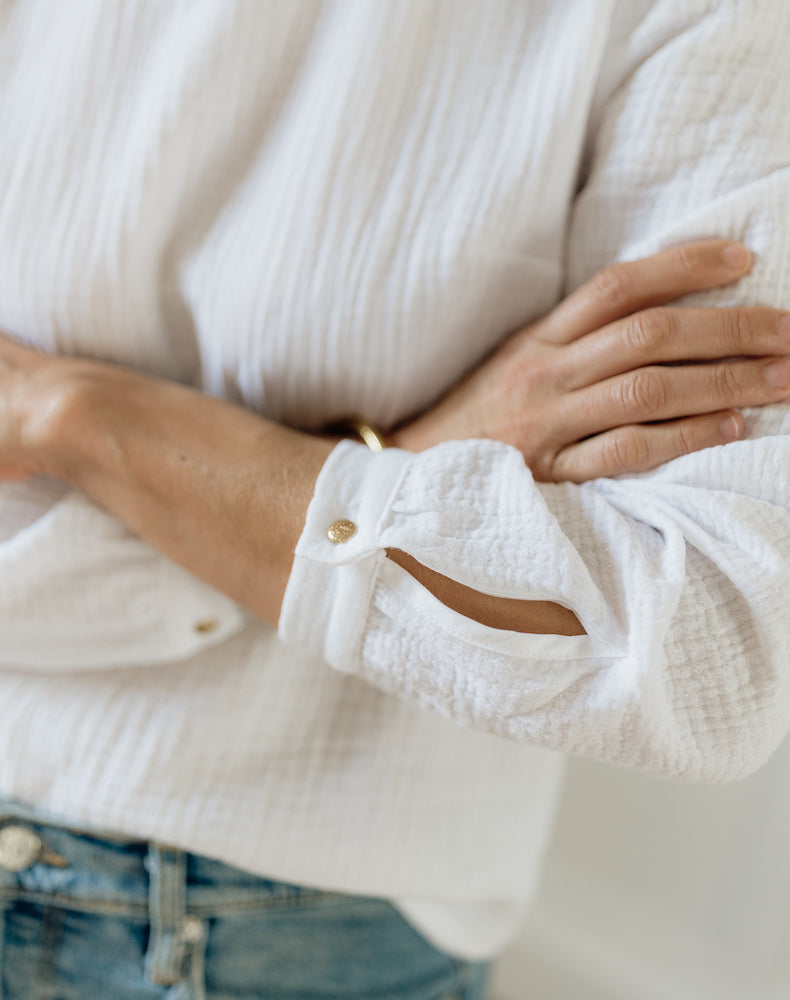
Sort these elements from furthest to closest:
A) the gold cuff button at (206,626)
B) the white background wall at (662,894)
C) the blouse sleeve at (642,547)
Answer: the white background wall at (662,894) < the gold cuff button at (206,626) < the blouse sleeve at (642,547)

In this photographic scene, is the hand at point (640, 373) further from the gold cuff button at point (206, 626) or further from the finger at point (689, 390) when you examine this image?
the gold cuff button at point (206, 626)

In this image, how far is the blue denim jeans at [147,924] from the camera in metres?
0.58

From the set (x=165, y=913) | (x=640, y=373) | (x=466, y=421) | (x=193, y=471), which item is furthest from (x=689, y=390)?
(x=165, y=913)

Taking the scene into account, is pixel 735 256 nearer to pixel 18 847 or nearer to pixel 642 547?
pixel 642 547

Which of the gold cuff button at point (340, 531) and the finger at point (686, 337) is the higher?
the finger at point (686, 337)

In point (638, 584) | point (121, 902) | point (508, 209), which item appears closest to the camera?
point (638, 584)

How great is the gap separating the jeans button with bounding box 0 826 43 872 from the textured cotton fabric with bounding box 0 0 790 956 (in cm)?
5

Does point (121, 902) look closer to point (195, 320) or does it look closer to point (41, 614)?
point (41, 614)

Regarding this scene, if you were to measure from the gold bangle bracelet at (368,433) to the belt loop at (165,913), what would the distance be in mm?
324

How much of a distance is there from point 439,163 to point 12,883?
1.95ft

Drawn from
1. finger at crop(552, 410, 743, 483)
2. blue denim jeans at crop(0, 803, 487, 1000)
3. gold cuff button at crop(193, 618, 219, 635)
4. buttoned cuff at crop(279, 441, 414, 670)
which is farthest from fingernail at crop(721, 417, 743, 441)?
blue denim jeans at crop(0, 803, 487, 1000)

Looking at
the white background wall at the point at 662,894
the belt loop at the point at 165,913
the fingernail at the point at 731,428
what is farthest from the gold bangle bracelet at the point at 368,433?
the white background wall at the point at 662,894

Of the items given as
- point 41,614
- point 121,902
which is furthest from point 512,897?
point 41,614

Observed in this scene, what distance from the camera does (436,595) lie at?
42 centimetres
